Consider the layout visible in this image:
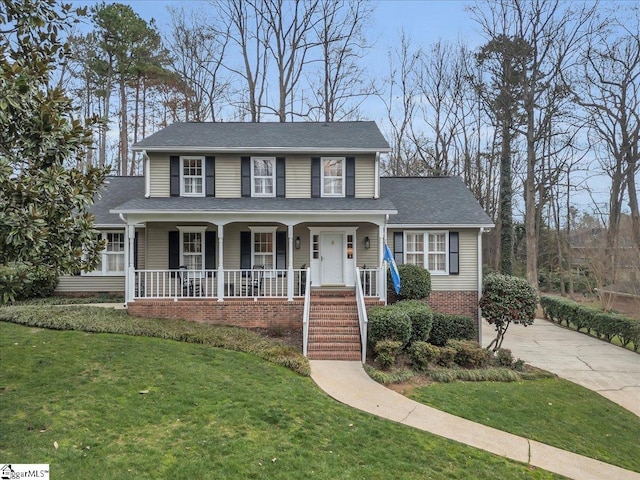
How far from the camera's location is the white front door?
1382 cm

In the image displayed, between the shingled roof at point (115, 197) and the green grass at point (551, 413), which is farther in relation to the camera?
the shingled roof at point (115, 197)

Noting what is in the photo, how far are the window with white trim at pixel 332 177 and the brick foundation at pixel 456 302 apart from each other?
509 centimetres

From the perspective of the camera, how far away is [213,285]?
39.9 feet

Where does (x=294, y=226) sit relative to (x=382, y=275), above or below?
above

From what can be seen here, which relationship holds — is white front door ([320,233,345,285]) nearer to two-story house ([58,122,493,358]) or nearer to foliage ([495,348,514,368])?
two-story house ([58,122,493,358])

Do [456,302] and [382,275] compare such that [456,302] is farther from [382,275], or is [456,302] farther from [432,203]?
[432,203]

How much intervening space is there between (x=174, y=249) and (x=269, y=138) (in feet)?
18.2

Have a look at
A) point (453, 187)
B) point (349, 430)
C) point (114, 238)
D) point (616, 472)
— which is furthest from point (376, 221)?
point (114, 238)

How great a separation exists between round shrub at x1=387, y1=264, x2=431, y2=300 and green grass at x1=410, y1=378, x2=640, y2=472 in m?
3.96

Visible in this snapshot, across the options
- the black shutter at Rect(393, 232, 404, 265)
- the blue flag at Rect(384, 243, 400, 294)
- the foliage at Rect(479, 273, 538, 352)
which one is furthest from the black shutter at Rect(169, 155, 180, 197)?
the foliage at Rect(479, 273, 538, 352)

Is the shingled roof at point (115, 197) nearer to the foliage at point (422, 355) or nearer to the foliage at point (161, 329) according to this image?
the foliage at point (161, 329)

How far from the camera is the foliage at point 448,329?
1207cm

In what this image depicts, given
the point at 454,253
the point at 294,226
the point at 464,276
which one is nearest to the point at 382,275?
the point at 454,253

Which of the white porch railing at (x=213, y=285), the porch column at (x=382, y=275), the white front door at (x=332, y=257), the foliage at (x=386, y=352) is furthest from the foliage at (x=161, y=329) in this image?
the white front door at (x=332, y=257)
